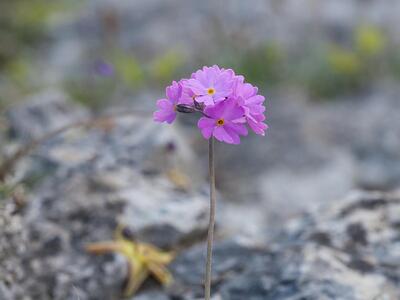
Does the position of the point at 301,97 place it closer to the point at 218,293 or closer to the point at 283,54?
the point at 283,54

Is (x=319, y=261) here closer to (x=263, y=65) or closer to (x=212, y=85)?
(x=212, y=85)

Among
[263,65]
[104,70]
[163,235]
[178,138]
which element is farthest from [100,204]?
[263,65]

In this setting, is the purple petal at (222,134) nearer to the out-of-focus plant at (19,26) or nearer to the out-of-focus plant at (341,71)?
the out-of-focus plant at (341,71)

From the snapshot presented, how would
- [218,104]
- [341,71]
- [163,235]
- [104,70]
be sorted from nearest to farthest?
[218,104]
[163,235]
[104,70]
[341,71]

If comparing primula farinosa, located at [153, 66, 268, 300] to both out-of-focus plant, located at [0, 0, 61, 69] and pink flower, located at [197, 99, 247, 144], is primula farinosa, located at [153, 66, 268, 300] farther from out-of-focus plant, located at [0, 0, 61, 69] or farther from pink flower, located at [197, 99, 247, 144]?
out-of-focus plant, located at [0, 0, 61, 69]

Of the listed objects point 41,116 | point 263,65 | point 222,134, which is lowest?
point 222,134

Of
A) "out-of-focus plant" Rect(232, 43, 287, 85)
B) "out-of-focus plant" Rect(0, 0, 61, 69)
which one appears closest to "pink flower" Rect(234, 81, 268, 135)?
"out-of-focus plant" Rect(232, 43, 287, 85)

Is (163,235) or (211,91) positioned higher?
(163,235)

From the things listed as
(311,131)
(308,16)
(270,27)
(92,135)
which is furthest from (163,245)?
(308,16)
